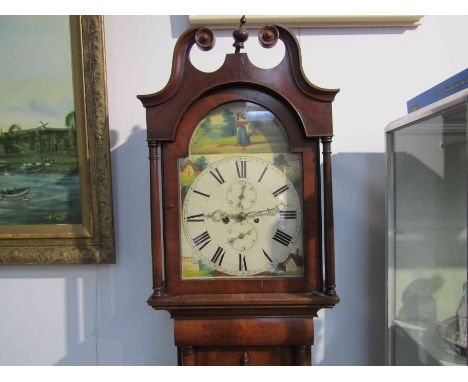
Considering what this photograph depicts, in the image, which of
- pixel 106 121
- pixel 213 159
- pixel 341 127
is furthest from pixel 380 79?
pixel 106 121

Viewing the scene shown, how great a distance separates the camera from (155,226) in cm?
73

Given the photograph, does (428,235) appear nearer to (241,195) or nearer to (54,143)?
(241,195)

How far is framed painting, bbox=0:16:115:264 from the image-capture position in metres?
0.95

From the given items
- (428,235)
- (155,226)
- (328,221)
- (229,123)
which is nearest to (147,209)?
(155,226)

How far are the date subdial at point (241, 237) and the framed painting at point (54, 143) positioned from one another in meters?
0.40

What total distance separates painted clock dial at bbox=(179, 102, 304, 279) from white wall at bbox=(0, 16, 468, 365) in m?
0.29

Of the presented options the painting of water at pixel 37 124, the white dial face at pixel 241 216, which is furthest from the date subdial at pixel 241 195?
the painting of water at pixel 37 124

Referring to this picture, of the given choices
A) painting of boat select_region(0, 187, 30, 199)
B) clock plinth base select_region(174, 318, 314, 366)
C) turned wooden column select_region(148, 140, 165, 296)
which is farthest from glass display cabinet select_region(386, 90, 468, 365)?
painting of boat select_region(0, 187, 30, 199)

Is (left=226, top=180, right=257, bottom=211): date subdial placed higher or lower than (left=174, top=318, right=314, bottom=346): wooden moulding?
higher

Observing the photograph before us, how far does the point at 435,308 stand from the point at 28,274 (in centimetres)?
108

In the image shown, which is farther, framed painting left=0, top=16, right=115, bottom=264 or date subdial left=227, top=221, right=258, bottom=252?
framed painting left=0, top=16, right=115, bottom=264

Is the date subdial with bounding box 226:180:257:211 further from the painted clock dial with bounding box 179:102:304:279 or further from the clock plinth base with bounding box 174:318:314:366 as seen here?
the clock plinth base with bounding box 174:318:314:366

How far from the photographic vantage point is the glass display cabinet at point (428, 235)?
651mm
